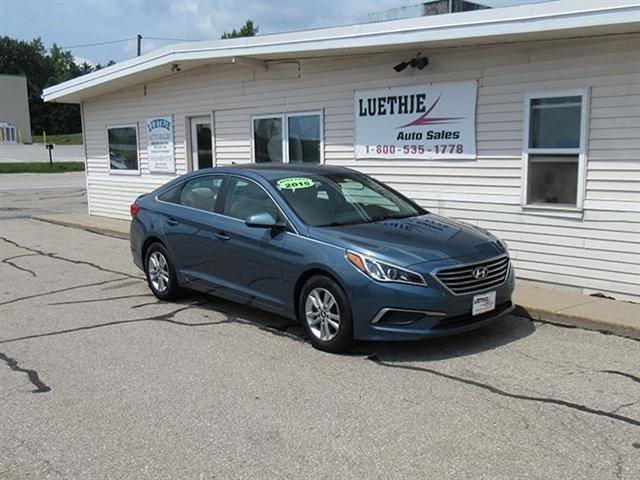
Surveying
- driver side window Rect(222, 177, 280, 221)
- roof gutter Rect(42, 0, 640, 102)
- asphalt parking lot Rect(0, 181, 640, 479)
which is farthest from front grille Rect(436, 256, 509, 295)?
roof gutter Rect(42, 0, 640, 102)

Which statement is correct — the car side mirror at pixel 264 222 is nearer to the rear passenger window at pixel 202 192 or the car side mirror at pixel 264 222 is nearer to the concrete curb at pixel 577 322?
the rear passenger window at pixel 202 192

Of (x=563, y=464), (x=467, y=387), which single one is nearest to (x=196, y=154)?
(x=467, y=387)

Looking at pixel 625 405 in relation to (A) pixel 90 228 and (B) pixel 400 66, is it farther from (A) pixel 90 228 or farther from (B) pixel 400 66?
(A) pixel 90 228

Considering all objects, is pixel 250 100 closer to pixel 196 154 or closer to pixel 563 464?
A: pixel 196 154

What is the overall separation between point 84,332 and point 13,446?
A: 8.04 ft

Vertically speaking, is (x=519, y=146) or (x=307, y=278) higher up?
(x=519, y=146)

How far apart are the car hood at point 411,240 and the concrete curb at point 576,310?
1095mm

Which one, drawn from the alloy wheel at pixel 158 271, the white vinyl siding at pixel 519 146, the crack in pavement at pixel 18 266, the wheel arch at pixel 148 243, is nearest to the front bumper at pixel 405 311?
the white vinyl siding at pixel 519 146

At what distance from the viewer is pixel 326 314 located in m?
5.46

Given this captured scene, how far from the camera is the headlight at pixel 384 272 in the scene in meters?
5.10

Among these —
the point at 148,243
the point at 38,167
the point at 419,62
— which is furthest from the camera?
the point at 38,167

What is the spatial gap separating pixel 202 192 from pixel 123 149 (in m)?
8.62

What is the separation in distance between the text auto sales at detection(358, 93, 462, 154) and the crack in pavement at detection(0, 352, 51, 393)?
573cm

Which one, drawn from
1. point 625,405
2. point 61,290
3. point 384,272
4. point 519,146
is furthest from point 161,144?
point 625,405
